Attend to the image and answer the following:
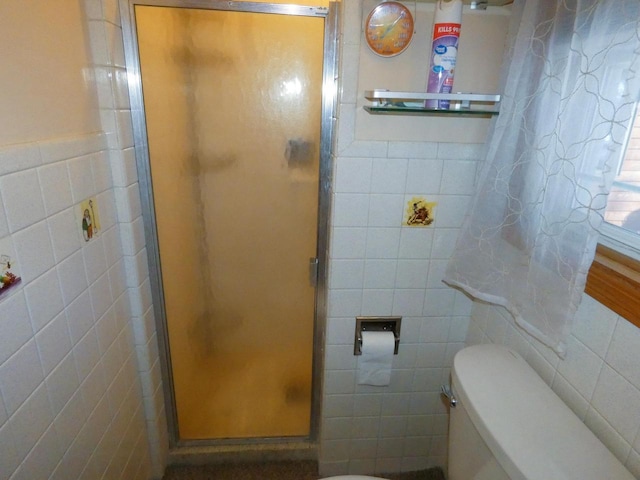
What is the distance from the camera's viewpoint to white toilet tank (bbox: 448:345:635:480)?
0.79 m

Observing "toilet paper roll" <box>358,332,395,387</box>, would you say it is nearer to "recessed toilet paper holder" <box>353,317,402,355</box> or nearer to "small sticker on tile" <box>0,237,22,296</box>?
"recessed toilet paper holder" <box>353,317,402,355</box>

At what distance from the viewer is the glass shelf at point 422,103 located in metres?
1.06

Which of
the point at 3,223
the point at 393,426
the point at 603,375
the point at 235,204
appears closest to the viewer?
the point at 3,223

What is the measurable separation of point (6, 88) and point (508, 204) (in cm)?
127

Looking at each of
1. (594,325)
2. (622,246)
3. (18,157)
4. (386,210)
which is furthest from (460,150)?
(18,157)

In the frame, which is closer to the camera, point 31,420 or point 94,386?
point 31,420

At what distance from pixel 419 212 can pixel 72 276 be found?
43.7 inches

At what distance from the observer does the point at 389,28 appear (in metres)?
1.15

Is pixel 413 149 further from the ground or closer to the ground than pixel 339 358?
further from the ground

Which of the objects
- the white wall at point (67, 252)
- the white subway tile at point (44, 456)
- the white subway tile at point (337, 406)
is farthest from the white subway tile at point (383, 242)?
the white subway tile at point (44, 456)

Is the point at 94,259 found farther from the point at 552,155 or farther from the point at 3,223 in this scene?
the point at 552,155

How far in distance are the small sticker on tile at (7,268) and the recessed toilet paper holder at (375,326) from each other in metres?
1.08

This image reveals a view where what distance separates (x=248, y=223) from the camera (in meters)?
1.49

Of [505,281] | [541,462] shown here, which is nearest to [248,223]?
[505,281]
